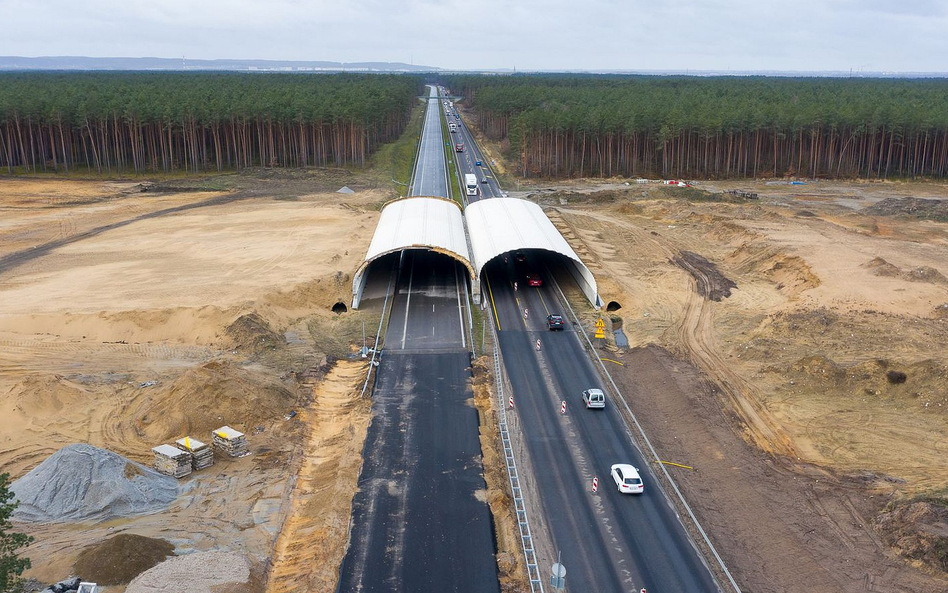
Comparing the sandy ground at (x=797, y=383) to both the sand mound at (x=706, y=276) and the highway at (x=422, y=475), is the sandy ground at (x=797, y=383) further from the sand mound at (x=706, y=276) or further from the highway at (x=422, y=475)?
the highway at (x=422, y=475)

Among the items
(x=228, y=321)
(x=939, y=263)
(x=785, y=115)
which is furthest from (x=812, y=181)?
(x=228, y=321)

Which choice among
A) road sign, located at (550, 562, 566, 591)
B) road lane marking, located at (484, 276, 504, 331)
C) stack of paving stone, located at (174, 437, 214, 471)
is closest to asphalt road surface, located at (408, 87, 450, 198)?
road lane marking, located at (484, 276, 504, 331)

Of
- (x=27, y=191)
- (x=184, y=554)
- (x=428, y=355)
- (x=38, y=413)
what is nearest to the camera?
(x=184, y=554)

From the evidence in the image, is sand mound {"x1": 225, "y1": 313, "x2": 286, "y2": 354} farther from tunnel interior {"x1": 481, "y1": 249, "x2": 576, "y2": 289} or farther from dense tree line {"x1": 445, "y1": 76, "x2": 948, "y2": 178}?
dense tree line {"x1": 445, "y1": 76, "x2": 948, "y2": 178}

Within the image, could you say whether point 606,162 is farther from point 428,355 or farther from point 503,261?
point 428,355

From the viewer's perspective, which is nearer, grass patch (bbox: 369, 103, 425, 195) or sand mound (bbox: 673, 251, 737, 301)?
sand mound (bbox: 673, 251, 737, 301)

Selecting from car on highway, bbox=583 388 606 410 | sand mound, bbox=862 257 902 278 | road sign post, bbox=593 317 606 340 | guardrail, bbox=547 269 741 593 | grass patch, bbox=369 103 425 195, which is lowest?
guardrail, bbox=547 269 741 593

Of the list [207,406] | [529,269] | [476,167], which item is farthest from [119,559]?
[476,167]

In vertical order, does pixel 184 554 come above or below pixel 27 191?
below
